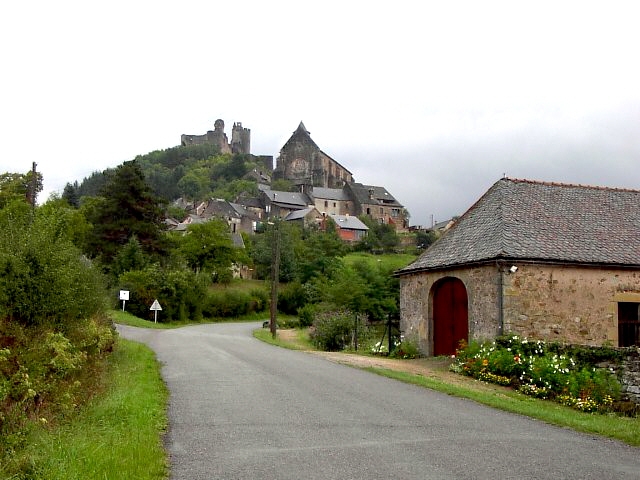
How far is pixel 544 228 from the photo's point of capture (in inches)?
804

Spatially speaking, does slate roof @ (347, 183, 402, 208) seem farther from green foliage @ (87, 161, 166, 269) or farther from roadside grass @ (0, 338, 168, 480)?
roadside grass @ (0, 338, 168, 480)

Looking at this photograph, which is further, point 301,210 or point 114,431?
point 301,210

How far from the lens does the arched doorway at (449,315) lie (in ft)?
68.1

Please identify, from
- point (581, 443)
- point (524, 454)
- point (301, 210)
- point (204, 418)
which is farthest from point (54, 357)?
point (301, 210)

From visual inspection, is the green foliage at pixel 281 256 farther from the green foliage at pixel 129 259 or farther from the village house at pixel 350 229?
the village house at pixel 350 229

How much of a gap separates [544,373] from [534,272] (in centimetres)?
406

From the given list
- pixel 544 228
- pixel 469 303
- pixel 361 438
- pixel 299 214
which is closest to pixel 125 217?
pixel 469 303

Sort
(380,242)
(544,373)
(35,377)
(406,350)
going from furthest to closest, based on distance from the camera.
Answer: (380,242) → (406,350) → (544,373) → (35,377)

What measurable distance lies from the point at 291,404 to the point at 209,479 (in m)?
4.80

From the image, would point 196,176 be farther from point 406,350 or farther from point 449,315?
point 449,315

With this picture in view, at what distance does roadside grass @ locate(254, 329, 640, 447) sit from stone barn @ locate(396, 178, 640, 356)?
3.08m

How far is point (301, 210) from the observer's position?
114688 mm

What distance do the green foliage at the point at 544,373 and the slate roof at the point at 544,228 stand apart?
2.70 metres

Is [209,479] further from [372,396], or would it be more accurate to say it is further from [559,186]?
[559,186]
